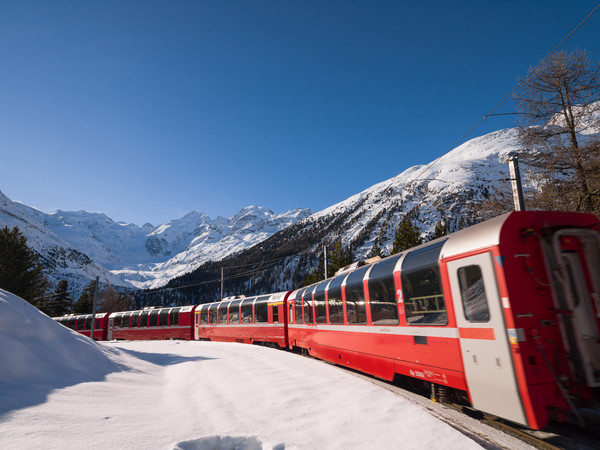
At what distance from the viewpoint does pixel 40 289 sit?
39531 millimetres

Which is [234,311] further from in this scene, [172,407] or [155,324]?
[172,407]

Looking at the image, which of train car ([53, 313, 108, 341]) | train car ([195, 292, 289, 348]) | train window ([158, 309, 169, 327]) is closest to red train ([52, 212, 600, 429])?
train car ([195, 292, 289, 348])

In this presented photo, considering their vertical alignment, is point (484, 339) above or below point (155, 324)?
below

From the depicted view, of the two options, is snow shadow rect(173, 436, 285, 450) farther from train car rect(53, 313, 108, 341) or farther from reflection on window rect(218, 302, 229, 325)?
train car rect(53, 313, 108, 341)

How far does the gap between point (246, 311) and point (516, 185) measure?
16226 mm

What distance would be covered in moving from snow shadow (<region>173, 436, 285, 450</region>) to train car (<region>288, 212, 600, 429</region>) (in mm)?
3093

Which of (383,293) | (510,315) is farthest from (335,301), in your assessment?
(510,315)

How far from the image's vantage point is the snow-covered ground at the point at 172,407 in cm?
413

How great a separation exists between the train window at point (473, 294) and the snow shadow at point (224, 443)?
10.7 feet

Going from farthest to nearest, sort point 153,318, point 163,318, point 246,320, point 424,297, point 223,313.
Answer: point 153,318, point 163,318, point 223,313, point 246,320, point 424,297

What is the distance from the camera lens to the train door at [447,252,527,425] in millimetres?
4668

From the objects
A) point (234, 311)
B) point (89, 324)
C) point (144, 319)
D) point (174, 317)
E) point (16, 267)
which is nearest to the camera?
point (234, 311)

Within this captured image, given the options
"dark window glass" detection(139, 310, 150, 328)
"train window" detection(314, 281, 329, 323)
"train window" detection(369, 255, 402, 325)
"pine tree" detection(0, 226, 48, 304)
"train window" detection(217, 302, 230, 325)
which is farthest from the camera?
"pine tree" detection(0, 226, 48, 304)

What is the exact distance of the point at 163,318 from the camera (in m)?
29.3
